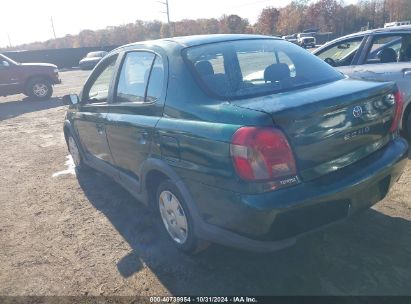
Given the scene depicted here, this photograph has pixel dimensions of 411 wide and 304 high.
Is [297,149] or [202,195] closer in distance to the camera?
[297,149]

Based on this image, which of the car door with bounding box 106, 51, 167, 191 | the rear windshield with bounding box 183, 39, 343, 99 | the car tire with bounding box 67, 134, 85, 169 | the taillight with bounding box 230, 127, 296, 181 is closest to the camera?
the taillight with bounding box 230, 127, 296, 181

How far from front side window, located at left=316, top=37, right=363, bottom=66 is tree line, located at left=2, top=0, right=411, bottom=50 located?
180ft

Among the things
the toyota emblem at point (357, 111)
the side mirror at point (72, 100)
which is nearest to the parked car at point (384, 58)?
the toyota emblem at point (357, 111)

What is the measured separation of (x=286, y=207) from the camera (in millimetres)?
2379

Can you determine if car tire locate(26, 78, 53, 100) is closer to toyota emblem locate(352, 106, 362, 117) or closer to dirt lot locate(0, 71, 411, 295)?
dirt lot locate(0, 71, 411, 295)

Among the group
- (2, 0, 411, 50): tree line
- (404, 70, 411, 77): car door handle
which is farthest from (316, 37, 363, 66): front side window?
(2, 0, 411, 50): tree line

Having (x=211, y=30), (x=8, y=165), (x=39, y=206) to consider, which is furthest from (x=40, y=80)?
(x=211, y=30)

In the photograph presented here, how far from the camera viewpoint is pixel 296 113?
242 cm

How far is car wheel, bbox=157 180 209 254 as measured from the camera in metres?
3.08

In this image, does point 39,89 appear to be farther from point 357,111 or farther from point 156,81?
point 357,111

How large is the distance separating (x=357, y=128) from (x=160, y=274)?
1888mm

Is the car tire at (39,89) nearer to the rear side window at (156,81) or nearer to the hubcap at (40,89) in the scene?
the hubcap at (40,89)

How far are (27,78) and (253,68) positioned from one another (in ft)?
43.7

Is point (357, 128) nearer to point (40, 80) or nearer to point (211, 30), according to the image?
point (40, 80)
